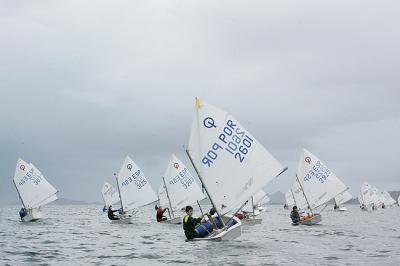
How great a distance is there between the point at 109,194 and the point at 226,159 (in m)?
67.4

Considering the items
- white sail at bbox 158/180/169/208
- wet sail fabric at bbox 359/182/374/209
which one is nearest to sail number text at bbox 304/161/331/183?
white sail at bbox 158/180/169/208

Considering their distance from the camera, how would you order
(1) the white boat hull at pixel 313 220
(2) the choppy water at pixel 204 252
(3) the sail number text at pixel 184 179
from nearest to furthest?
(2) the choppy water at pixel 204 252 → (1) the white boat hull at pixel 313 220 → (3) the sail number text at pixel 184 179

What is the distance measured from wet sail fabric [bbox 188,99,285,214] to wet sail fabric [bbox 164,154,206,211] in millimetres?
21100

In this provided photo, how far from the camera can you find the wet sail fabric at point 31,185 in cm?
5350

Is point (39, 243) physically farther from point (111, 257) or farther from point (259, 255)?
point (259, 255)

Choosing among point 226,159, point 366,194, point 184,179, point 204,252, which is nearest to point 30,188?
point 184,179

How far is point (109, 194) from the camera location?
298ft

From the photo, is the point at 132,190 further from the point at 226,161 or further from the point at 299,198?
the point at 226,161

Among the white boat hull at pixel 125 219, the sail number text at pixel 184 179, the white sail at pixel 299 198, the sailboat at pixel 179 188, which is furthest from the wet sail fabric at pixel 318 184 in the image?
the white boat hull at pixel 125 219

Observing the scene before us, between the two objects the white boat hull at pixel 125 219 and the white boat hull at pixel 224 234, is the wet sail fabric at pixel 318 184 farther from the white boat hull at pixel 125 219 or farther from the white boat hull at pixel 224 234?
the white boat hull at pixel 224 234

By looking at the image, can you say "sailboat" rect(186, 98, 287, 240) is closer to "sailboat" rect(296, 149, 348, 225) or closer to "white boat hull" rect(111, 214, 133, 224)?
"sailboat" rect(296, 149, 348, 225)

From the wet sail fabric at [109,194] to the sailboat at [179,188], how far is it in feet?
140

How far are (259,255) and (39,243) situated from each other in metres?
13.4

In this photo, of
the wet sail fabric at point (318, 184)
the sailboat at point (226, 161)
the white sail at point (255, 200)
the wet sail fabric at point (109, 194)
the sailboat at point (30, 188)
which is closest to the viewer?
the sailboat at point (226, 161)
